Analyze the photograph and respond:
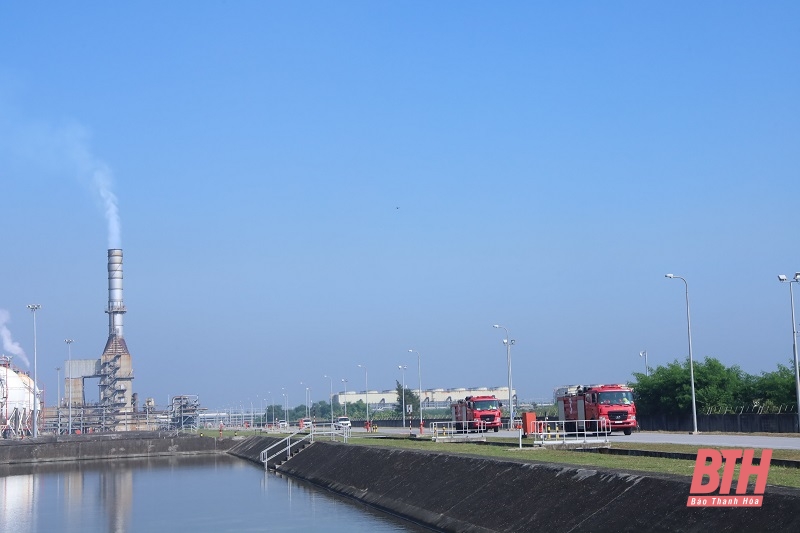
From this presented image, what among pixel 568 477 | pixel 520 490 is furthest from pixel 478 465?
pixel 568 477

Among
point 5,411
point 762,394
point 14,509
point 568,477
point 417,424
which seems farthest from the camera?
point 5,411

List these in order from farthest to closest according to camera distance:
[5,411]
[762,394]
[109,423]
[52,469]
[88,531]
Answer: [109,423], [5,411], [52,469], [762,394], [88,531]

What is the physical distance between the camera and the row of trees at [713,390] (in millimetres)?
68625

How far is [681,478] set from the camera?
22.9 meters

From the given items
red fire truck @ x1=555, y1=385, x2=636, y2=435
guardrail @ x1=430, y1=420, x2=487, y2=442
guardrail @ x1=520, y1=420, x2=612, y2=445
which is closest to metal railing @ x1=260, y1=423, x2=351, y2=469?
guardrail @ x1=430, y1=420, x2=487, y2=442

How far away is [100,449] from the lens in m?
95.8

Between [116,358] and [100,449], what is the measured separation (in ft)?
220

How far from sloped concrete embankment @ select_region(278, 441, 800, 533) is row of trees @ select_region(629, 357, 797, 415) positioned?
32.0m

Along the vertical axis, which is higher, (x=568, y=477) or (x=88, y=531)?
(x=568, y=477)

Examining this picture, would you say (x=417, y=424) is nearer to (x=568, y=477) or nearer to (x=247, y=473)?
(x=247, y=473)

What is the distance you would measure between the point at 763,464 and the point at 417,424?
310 ft

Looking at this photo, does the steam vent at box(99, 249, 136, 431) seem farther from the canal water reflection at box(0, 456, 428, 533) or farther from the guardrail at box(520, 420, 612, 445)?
the guardrail at box(520, 420, 612, 445)

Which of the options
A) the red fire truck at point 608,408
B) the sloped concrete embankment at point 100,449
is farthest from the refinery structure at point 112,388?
the red fire truck at point 608,408

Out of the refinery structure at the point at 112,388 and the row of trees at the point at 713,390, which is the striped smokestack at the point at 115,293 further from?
the row of trees at the point at 713,390
